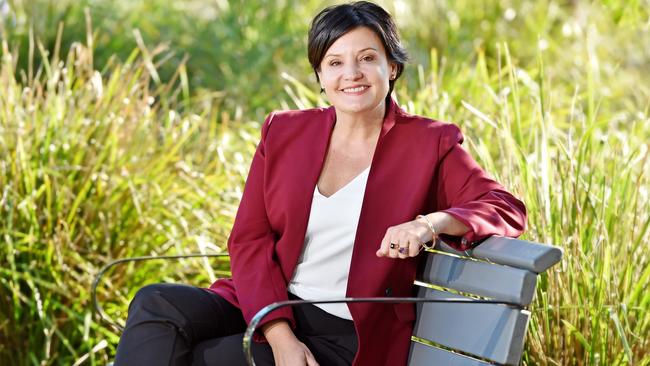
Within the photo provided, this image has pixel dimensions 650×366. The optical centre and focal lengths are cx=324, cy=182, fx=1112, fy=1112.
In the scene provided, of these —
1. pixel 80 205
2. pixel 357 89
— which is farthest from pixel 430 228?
pixel 80 205

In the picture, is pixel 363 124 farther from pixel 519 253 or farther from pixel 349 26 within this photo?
pixel 519 253

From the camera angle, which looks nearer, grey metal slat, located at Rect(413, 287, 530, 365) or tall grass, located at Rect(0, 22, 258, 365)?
grey metal slat, located at Rect(413, 287, 530, 365)

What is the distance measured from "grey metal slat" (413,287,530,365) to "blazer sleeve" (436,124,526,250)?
0.55ft

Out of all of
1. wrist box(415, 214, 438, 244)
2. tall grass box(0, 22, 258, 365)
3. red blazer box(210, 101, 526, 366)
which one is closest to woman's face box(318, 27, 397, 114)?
red blazer box(210, 101, 526, 366)

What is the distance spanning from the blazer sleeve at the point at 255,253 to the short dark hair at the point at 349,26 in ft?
0.90

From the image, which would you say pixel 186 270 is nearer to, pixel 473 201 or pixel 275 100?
pixel 473 201

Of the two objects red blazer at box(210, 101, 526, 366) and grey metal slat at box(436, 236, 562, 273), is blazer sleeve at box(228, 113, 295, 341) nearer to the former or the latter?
red blazer at box(210, 101, 526, 366)

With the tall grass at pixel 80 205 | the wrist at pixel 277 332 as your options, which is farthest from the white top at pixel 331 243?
the tall grass at pixel 80 205

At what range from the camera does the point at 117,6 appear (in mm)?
8828

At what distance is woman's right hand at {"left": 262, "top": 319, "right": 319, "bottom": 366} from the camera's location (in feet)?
8.91

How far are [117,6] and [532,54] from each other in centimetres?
331

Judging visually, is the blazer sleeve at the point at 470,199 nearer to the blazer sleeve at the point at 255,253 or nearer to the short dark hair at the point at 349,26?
the short dark hair at the point at 349,26

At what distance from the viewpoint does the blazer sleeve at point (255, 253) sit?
2.86 meters

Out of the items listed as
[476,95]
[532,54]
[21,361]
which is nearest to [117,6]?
[532,54]
